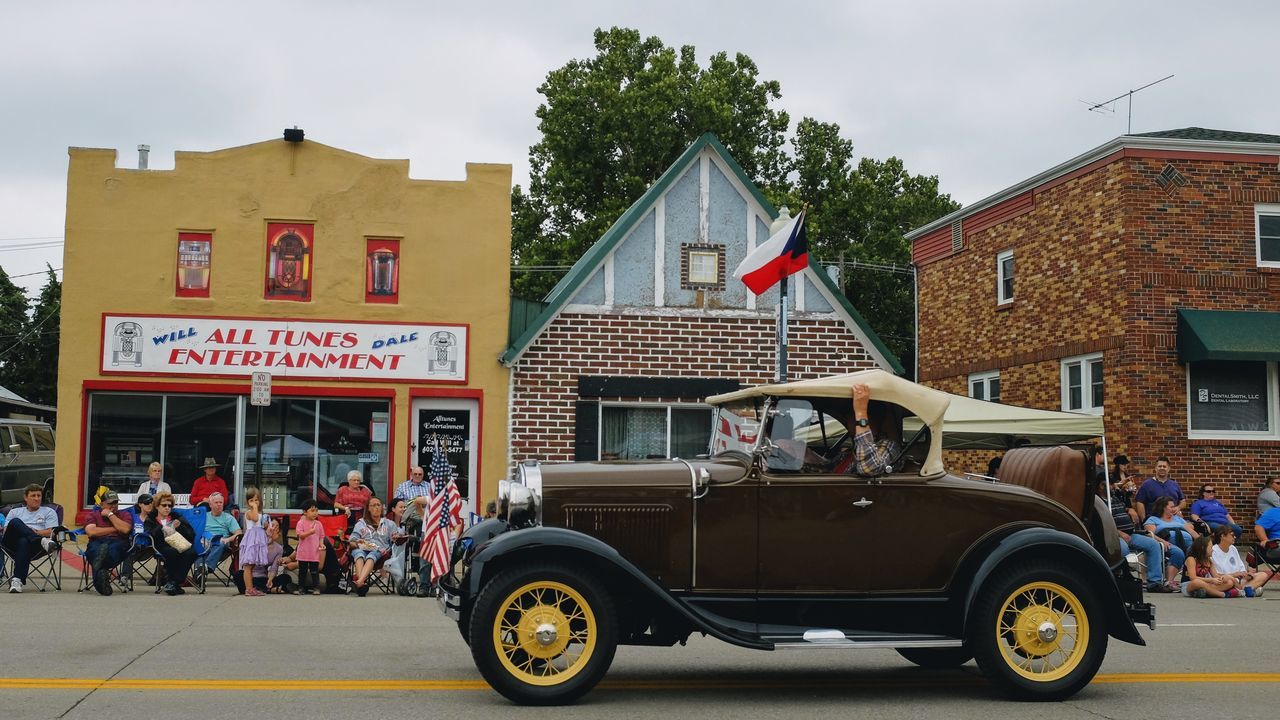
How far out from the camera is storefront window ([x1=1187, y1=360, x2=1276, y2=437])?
886 inches

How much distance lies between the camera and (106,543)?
15.7m

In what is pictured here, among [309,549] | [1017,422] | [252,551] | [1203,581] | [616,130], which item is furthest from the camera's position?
[616,130]

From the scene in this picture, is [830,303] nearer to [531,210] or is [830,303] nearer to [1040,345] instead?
[1040,345]

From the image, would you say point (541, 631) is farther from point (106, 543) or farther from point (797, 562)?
point (106, 543)

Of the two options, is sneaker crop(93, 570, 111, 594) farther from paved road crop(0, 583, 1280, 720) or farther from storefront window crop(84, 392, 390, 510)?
storefront window crop(84, 392, 390, 510)

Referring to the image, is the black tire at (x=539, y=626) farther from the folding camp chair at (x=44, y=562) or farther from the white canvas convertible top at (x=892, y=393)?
the folding camp chair at (x=44, y=562)

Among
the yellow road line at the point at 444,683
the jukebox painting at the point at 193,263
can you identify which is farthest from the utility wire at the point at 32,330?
the yellow road line at the point at 444,683

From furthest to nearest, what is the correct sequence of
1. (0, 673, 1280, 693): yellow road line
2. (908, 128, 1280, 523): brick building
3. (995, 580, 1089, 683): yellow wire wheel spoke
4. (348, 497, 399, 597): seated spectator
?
(908, 128, 1280, 523): brick building
(348, 497, 399, 597): seated spectator
(0, 673, 1280, 693): yellow road line
(995, 580, 1089, 683): yellow wire wheel spoke

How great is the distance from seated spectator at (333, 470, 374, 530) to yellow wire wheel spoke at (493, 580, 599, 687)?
10154 mm

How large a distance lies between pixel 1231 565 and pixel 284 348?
1425 cm

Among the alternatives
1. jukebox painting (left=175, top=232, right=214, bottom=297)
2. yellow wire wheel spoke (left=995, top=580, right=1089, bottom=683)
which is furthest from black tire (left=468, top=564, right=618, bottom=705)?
jukebox painting (left=175, top=232, right=214, bottom=297)

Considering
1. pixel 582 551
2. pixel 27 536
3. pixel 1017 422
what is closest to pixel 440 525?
pixel 27 536

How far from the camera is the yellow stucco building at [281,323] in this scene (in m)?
20.0

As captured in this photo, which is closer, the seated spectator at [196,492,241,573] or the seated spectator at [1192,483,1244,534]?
the seated spectator at [196,492,241,573]
